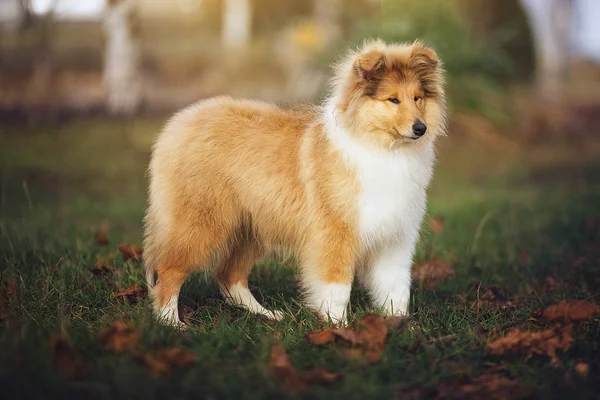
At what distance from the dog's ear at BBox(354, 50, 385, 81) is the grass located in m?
1.18

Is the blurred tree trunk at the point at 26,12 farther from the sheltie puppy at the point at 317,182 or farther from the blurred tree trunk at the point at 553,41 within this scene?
the blurred tree trunk at the point at 553,41

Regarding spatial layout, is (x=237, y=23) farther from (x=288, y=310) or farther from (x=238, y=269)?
(x=288, y=310)

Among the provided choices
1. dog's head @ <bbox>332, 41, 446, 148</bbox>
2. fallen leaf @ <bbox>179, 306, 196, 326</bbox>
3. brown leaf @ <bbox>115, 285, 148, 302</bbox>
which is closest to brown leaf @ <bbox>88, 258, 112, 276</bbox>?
brown leaf @ <bbox>115, 285, 148, 302</bbox>

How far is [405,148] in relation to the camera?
4.02 metres

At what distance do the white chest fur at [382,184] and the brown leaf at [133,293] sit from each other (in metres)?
1.44

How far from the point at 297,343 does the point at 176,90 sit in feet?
42.6

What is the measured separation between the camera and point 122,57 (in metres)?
13.3

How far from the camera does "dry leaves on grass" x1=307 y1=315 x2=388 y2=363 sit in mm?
3393

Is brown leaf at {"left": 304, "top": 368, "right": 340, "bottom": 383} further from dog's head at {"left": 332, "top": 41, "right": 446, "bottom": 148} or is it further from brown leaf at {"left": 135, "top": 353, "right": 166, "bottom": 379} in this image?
dog's head at {"left": 332, "top": 41, "right": 446, "bottom": 148}

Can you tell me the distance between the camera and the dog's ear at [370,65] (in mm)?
3941

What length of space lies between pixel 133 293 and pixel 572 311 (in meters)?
2.58

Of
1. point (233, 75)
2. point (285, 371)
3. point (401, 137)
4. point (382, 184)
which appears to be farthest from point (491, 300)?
point (233, 75)

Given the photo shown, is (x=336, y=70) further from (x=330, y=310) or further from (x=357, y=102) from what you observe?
(x=330, y=310)

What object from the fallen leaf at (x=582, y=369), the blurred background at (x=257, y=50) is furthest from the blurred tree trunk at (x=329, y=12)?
the fallen leaf at (x=582, y=369)
